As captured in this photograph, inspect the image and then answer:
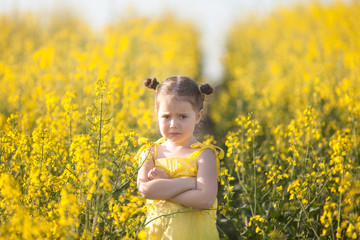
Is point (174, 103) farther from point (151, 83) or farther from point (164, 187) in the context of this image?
point (164, 187)

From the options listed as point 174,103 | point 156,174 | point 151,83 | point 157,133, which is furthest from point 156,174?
point 157,133

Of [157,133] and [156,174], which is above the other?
[157,133]

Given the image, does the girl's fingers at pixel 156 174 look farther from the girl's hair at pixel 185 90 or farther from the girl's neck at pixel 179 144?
the girl's hair at pixel 185 90

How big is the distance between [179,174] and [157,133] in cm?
124

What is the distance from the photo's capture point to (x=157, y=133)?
370 cm

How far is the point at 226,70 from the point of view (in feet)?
42.4

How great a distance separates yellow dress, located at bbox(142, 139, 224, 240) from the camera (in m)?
2.42

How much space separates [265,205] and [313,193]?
1.34 ft

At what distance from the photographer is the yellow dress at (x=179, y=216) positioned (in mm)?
2416

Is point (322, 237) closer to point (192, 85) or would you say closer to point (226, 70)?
point (192, 85)

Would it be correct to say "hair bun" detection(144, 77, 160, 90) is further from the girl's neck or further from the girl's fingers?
the girl's fingers

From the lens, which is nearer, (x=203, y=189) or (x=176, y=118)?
(x=203, y=189)

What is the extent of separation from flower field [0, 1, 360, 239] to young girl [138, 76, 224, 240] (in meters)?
0.11

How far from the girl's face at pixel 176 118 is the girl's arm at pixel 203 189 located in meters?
0.17
